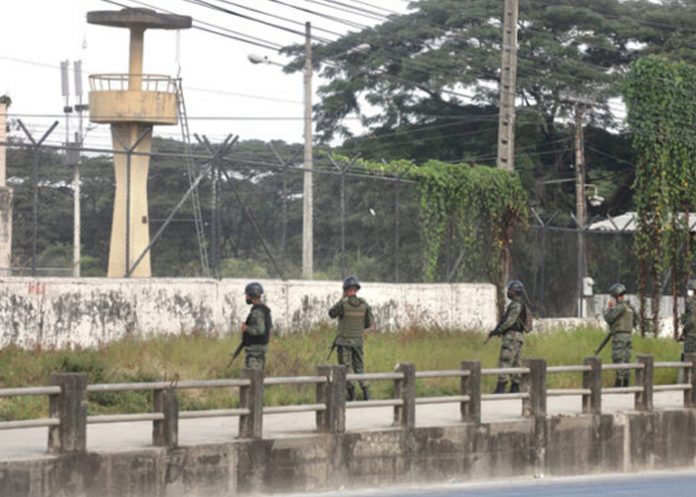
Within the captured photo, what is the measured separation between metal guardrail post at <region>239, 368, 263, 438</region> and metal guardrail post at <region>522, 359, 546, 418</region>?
533 centimetres

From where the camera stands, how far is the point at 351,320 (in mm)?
23922

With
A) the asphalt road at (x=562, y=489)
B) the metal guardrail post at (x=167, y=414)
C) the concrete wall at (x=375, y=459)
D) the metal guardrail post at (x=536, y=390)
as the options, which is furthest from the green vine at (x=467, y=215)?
the metal guardrail post at (x=167, y=414)

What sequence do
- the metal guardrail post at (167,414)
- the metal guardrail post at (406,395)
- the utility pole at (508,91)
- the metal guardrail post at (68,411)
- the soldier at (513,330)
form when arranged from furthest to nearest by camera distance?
the utility pole at (508,91) < the soldier at (513,330) < the metal guardrail post at (406,395) < the metal guardrail post at (167,414) < the metal guardrail post at (68,411)

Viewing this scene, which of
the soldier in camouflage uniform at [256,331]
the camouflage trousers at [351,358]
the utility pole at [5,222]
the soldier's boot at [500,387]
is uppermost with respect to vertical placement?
the utility pole at [5,222]

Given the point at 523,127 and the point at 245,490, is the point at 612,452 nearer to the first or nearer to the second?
the point at 245,490

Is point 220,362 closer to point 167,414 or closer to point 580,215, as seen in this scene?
point 167,414

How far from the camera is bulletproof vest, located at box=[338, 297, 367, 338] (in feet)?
78.3

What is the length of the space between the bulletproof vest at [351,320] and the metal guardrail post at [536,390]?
2326mm

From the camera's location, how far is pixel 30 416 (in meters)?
21.2

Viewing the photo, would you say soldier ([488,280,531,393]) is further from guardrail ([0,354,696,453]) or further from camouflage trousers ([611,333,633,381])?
camouflage trousers ([611,333,633,381])

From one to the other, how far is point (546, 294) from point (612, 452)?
18478mm

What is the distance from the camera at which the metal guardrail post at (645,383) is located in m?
25.8

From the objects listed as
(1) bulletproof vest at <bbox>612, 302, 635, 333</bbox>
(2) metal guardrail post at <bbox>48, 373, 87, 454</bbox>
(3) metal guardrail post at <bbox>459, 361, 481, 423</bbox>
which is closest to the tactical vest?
(1) bulletproof vest at <bbox>612, 302, 635, 333</bbox>

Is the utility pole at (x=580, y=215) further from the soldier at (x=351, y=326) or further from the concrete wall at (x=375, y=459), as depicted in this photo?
the soldier at (x=351, y=326)
